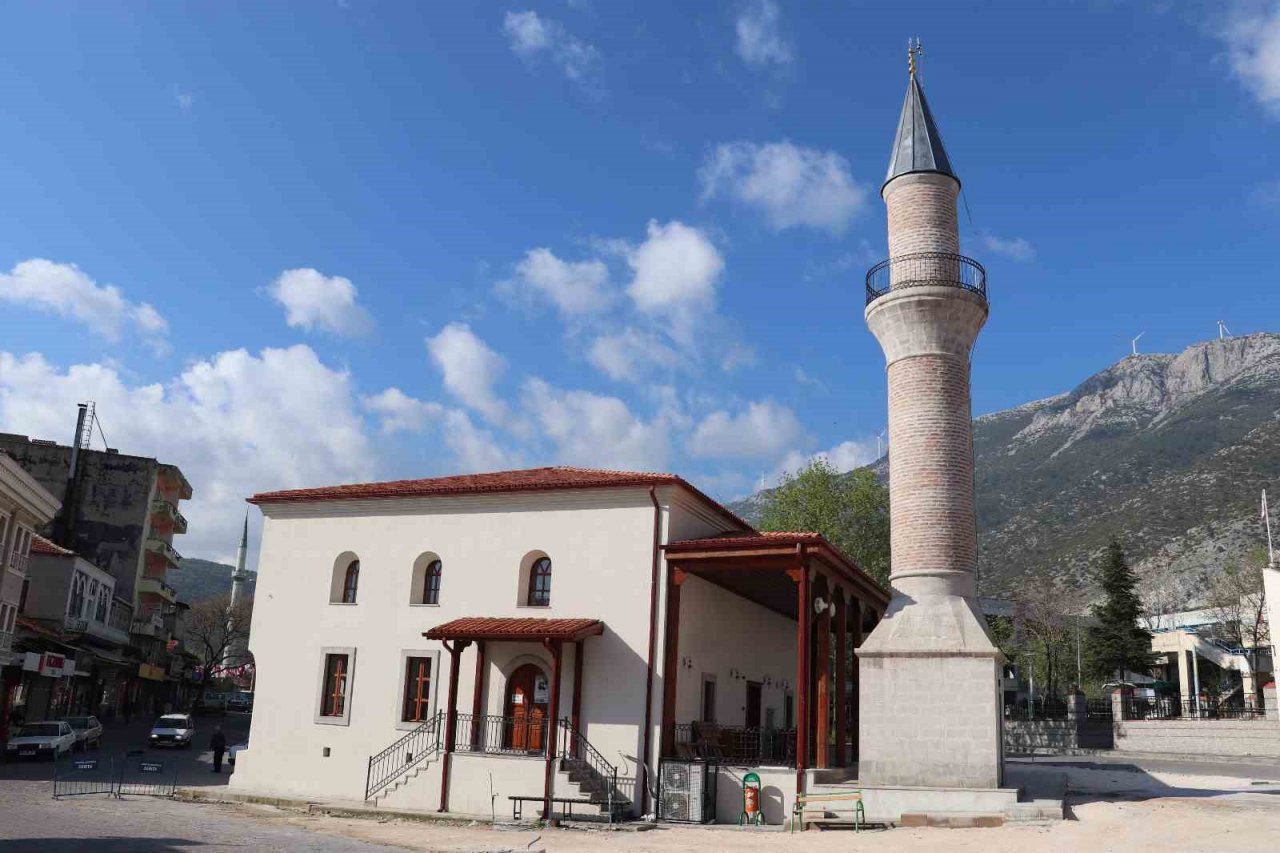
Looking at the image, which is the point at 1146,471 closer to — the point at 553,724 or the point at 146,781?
the point at 553,724

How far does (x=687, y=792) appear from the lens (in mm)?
18422

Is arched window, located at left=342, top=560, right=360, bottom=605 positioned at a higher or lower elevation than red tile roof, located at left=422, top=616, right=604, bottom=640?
higher

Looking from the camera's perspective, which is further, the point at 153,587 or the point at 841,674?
the point at 153,587

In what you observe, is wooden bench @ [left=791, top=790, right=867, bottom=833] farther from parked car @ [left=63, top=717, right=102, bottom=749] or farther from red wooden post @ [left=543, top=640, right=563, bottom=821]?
parked car @ [left=63, top=717, right=102, bottom=749]

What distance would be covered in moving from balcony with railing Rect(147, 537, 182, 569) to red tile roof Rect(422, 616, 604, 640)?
3715 cm

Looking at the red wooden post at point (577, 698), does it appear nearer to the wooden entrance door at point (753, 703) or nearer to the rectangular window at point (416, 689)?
the rectangular window at point (416, 689)

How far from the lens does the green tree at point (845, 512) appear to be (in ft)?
143

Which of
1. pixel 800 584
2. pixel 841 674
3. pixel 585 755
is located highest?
pixel 800 584

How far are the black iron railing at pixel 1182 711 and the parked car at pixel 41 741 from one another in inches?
1393

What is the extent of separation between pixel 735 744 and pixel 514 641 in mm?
4962

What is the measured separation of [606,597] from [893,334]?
7720mm

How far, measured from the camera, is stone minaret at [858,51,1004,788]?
701 inches

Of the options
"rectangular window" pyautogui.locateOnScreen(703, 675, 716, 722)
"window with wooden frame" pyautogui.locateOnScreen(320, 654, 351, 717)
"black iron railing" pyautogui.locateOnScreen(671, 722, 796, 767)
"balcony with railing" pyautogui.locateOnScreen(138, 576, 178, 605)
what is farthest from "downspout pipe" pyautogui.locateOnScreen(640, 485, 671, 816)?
"balcony with railing" pyautogui.locateOnScreen(138, 576, 178, 605)

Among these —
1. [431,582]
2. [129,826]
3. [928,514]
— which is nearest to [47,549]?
[431,582]
